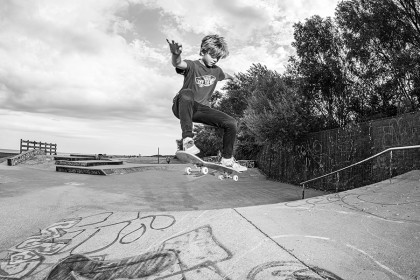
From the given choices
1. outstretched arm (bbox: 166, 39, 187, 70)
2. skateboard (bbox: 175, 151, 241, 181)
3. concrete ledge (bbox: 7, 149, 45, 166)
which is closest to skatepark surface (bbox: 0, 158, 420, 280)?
skateboard (bbox: 175, 151, 241, 181)

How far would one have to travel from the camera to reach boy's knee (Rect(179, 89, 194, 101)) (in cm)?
275

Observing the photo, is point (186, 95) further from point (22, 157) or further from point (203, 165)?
point (22, 157)

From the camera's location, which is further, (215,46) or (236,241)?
(236,241)

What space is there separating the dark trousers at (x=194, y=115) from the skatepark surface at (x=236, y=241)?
0.96 meters

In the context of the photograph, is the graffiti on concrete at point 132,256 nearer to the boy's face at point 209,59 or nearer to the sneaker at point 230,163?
the sneaker at point 230,163

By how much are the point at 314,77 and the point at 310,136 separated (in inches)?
244

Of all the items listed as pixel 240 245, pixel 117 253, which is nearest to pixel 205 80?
pixel 240 245

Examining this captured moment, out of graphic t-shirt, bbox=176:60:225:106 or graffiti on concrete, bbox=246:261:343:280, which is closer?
graphic t-shirt, bbox=176:60:225:106

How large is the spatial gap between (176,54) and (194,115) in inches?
25.2

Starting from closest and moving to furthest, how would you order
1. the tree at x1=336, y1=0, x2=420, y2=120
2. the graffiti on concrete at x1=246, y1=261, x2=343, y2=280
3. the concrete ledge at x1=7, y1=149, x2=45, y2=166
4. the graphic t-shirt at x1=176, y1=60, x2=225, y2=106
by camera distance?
the graphic t-shirt at x1=176, y1=60, x2=225, y2=106
the graffiti on concrete at x1=246, y1=261, x2=343, y2=280
the tree at x1=336, y1=0, x2=420, y2=120
the concrete ledge at x1=7, y1=149, x2=45, y2=166

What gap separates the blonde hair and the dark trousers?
18.5 inches

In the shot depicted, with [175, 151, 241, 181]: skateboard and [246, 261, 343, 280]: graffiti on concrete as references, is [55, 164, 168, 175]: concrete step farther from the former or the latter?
[175, 151, 241, 181]: skateboard

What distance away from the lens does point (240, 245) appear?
4.99 meters

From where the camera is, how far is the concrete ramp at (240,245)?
4266 mm
